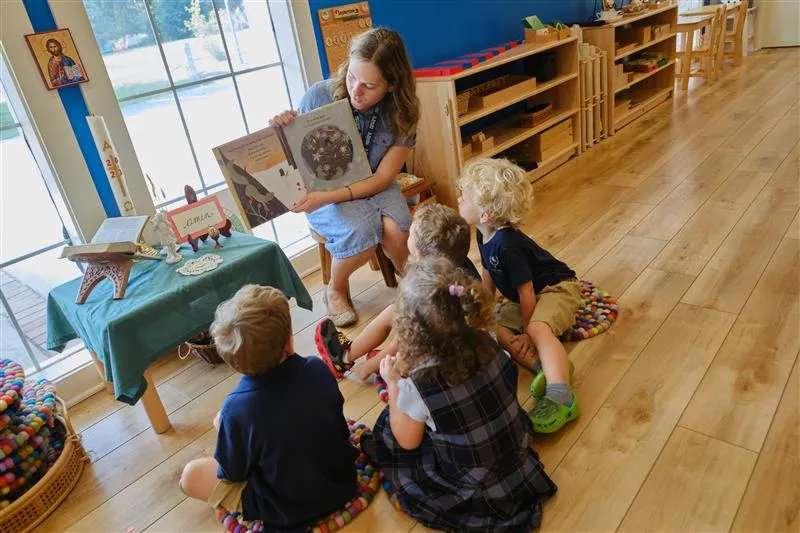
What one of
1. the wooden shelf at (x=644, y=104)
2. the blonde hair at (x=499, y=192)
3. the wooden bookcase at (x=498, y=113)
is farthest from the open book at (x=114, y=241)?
the wooden shelf at (x=644, y=104)

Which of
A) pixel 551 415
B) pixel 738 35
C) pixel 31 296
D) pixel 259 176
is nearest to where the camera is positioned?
pixel 551 415

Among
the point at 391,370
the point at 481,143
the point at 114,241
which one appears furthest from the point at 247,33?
the point at 391,370

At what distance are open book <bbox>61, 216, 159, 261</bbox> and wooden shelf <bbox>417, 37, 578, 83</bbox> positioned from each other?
1.74 m

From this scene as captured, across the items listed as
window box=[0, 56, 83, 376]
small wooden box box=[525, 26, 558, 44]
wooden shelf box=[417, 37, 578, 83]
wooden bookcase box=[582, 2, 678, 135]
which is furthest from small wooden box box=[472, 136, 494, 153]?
window box=[0, 56, 83, 376]

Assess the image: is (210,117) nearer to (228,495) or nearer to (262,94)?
(262,94)

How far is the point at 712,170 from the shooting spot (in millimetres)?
3453

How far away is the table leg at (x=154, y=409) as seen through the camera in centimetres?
186

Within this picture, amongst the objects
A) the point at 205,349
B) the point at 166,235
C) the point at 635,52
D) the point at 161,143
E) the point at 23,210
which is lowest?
the point at 205,349

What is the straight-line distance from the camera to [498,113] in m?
4.09

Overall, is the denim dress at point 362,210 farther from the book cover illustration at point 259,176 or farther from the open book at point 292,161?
the book cover illustration at point 259,176

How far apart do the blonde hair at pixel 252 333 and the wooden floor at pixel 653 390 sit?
21.0 inches

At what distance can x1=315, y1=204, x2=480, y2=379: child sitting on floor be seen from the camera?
5.86ft

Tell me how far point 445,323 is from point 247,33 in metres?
2.00

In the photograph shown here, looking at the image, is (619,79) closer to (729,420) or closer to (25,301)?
(729,420)
